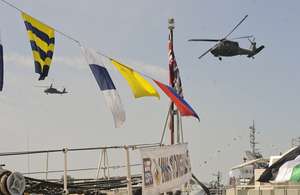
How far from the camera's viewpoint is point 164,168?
11531 millimetres

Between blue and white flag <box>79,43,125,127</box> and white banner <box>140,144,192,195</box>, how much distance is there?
59.8 inches

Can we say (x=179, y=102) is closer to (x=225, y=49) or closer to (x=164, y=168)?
(x=164, y=168)

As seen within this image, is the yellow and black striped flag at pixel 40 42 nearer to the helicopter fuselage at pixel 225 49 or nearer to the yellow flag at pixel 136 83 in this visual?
the yellow flag at pixel 136 83

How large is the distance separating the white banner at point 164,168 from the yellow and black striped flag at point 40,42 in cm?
367

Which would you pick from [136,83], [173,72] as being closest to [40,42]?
[136,83]

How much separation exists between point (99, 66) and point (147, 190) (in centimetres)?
394

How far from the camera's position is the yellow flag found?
13.4 metres

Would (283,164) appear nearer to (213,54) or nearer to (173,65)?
(173,65)

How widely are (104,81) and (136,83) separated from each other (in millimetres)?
A: 1475

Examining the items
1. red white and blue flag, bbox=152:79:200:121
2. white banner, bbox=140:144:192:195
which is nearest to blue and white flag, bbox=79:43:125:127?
white banner, bbox=140:144:192:195

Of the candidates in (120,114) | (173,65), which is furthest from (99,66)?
(173,65)

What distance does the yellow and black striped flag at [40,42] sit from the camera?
37.9 ft

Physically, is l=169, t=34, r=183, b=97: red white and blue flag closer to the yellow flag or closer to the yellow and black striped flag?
the yellow flag

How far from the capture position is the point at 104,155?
1370 cm
